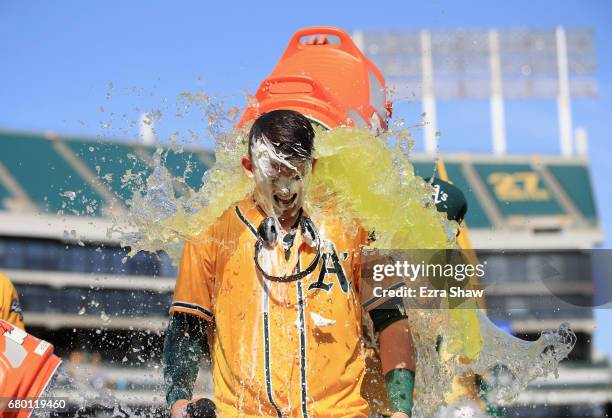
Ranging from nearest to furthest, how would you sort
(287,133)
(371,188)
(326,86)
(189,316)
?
(287,133), (189,316), (371,188), (326,86)

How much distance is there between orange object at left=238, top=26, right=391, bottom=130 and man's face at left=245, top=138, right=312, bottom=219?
418mm

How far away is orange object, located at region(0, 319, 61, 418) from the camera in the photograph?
3.34 metres

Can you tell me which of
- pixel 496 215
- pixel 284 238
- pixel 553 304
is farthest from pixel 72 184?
pixel 284 238

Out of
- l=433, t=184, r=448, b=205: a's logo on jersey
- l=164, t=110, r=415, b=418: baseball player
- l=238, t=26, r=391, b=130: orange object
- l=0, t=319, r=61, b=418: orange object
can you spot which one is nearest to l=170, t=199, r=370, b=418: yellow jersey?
l=164, t=110, r=415, b=418: baseball player

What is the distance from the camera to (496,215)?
28.2 meters

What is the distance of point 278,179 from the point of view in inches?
110

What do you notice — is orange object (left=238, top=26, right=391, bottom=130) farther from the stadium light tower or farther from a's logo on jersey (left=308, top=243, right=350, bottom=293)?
the stadium light tower

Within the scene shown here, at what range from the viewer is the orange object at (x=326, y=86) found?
3.23m

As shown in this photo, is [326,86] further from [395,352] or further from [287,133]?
[395,352]

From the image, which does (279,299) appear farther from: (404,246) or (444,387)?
(444,387)

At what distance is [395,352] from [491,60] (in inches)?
1331

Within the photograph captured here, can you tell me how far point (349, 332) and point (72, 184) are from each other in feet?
69.8

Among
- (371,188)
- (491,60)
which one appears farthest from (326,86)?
(491,60)

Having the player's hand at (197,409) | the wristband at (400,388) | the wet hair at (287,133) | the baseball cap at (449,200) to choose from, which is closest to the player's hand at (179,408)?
the player's hand at (197,409)
